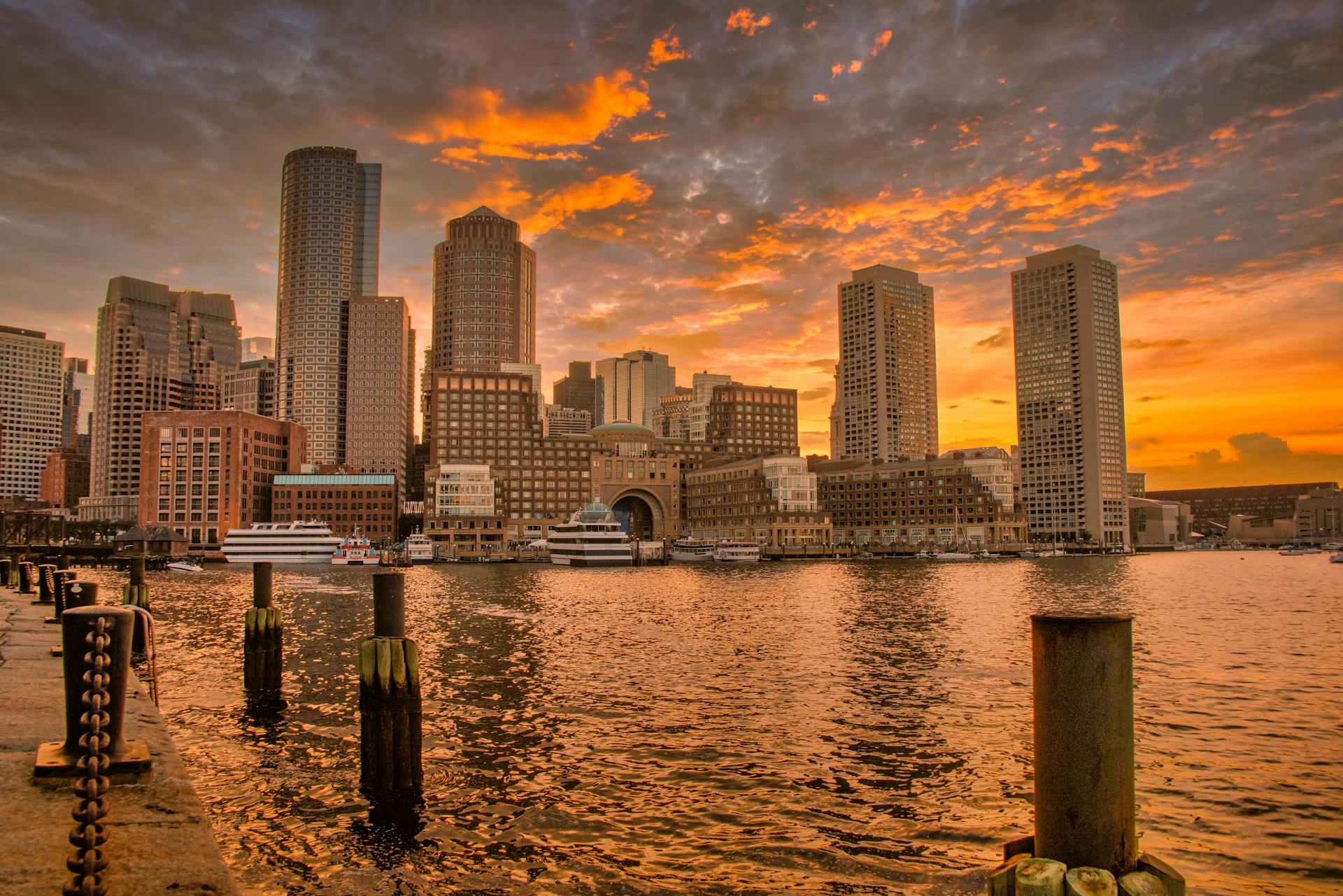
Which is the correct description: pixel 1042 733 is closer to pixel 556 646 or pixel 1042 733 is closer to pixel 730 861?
pixel 730 861

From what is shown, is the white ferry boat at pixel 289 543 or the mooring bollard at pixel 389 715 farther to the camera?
the white ferry boat at pixel 289 543

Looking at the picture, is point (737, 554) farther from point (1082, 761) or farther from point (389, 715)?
point (1082, 761)

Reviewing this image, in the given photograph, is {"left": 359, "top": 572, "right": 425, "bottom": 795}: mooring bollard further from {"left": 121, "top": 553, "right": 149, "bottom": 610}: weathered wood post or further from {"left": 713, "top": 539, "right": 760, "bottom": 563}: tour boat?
{"left": 713, "top": 539, "right": 760, "bottom": 563}: tour boat

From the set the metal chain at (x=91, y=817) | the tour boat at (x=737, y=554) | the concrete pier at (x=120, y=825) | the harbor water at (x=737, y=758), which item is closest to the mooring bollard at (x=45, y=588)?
the harbor water at (x=737, y=758)

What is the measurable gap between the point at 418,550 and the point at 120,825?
606ft

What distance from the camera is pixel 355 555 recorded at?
552ft

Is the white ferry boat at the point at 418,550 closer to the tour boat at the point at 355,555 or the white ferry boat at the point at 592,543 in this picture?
the tour boat at the point at 355,555

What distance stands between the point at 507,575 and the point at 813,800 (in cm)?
12000

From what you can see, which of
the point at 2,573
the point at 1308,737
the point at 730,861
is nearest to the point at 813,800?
the point at 730,861

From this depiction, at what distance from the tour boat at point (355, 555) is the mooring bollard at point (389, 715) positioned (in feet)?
503

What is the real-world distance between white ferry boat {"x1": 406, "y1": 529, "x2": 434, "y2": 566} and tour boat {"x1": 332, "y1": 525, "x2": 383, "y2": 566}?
41.9ft

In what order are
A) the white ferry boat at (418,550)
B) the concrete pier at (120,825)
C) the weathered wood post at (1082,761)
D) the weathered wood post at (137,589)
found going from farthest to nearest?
the white ferry boat at (418,550), the weathered wood post at (137,589), the concrete pier at (120,825), the weathered wood post at (1082,761)

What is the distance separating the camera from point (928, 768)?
2309 centimetres

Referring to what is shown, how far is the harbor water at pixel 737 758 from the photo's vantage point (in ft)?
55.1
